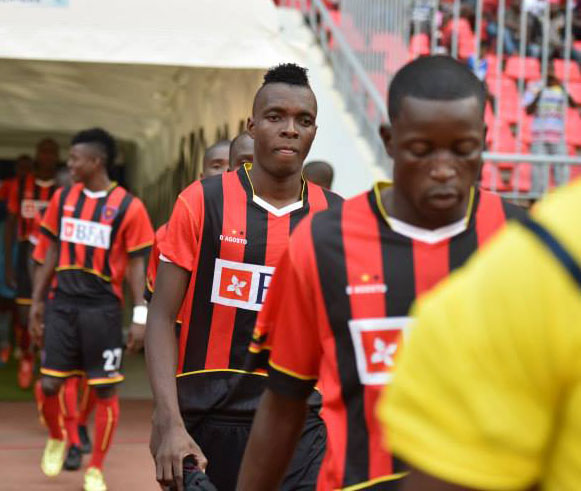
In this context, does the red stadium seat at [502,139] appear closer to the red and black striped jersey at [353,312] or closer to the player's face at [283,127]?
the player's face at [283,127]

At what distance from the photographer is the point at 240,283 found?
4.09 meters

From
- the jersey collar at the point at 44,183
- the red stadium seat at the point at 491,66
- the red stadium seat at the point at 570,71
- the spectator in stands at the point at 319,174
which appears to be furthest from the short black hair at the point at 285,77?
the red stadium seat at the point at 570,71

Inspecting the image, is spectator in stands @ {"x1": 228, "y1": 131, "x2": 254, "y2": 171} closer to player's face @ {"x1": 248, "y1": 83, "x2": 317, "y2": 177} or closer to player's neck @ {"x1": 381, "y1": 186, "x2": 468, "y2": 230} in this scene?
player's face @ {"x1": 248, "y1": 83, "x2": 317, "y2": 177}

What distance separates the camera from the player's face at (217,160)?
668cm

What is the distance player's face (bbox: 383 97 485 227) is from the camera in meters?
2.36

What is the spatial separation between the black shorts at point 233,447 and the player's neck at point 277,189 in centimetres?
75

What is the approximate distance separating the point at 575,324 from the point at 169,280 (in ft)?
8.91

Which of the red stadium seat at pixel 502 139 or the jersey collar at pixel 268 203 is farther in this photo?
the red stadium seat at pixel 502 139

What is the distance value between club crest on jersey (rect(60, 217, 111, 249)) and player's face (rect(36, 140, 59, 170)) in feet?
12.5

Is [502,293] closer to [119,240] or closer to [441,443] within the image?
[441,443]

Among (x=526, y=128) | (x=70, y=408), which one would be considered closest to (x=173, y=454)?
(x=70, y=408)

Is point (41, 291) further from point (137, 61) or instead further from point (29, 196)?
point (29, 196)

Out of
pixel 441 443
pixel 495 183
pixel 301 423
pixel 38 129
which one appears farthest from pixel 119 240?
pixel 38 129

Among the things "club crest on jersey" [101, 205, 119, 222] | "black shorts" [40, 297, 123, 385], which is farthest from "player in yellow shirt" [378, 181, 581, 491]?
"club crest on jersey" [101, 205, 119, 222]
